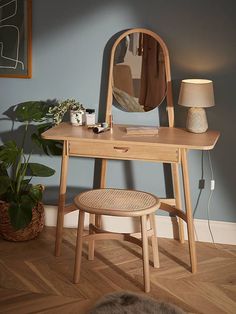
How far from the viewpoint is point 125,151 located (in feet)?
8.49

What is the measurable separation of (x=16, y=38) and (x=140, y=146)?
3.71ft

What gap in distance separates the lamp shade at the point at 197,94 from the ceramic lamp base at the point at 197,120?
0.27ft

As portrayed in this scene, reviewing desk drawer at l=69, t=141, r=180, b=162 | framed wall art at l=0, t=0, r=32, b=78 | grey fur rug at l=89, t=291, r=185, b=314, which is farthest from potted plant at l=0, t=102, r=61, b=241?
grey fur rug at l=89, t=291, r=185, b=314

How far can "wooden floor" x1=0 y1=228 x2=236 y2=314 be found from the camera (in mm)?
2330

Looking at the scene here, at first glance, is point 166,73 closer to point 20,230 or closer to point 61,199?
point 61,199

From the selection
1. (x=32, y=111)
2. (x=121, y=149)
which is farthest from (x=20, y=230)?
(x=121, y=149)

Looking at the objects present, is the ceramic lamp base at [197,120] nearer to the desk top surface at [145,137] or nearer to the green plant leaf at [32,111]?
the desk top surface at [145,137]

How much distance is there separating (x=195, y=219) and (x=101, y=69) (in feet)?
3.66

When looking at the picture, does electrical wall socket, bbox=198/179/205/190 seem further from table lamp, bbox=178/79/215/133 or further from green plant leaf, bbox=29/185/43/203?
green plant leaf, bbox=29/185/43/203

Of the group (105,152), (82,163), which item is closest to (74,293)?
(105,152)

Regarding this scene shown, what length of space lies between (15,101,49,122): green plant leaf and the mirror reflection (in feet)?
1.53

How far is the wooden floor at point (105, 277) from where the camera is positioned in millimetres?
2330

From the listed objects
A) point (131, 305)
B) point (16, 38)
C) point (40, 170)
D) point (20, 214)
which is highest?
point (16, 38)

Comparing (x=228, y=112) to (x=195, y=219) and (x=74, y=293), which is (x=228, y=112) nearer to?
(x=195, y=219)
